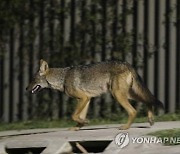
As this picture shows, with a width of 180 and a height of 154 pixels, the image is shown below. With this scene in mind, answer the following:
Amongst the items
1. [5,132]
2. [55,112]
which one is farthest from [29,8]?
[5,132]

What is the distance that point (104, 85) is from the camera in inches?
348

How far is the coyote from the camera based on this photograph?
862 cm

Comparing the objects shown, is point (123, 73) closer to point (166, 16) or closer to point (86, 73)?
point (86, 73)

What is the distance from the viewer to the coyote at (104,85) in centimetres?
862

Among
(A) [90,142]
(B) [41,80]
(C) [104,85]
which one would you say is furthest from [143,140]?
(B) [41,80]

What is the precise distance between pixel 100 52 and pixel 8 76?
78.7 inches

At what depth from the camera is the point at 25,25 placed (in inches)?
463

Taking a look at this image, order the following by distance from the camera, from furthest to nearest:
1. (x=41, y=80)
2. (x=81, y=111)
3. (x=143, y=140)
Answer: (x=41, y=80) → (x=81, y=111) → (x=143, y=140)

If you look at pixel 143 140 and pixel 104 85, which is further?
pixel 104 85

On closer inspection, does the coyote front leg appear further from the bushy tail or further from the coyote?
the bushy tail

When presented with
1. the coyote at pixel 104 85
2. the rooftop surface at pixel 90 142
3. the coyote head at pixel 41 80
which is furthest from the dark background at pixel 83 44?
the rooftop surface at pixel 90 142

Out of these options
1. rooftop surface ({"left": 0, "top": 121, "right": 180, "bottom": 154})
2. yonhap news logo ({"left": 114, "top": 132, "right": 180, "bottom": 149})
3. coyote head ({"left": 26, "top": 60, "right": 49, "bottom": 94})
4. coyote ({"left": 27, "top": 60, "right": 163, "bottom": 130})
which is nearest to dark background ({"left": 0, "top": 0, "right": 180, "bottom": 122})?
coyote head ({"left": 26, "top": 60, "right": 49, "bottom": 94})

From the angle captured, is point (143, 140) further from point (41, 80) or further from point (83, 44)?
point (83, 44)

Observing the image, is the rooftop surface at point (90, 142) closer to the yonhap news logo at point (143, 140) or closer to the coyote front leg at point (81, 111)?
the yonhap news logo at point (143, 140)
